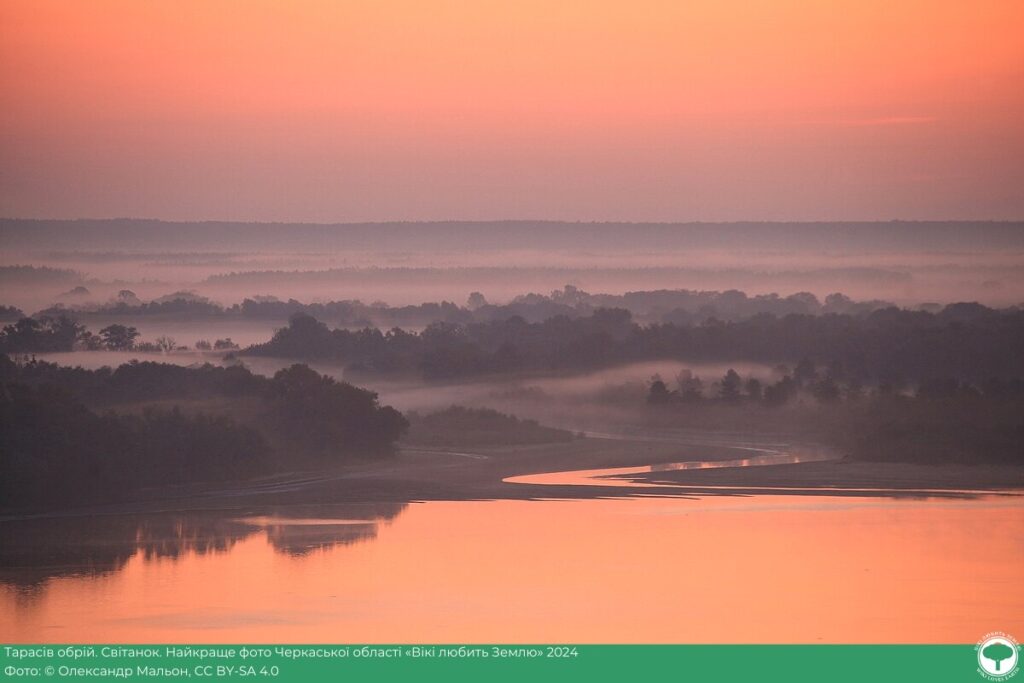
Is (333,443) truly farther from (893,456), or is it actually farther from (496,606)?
(496,606)

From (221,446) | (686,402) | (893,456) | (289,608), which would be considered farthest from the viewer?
(686,402)

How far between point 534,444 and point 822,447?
7.36 m

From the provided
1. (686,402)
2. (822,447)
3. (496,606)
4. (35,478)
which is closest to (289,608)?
(496,606)

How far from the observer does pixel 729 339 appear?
177 feet

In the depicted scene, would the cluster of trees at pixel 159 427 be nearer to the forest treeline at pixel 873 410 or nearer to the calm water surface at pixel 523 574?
the calm water surface at pixel 523 574

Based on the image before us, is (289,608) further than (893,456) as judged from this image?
No

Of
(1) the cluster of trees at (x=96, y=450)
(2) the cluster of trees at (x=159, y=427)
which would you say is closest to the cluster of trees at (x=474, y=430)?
(2) the cluster of trees at (x=159, y=427)

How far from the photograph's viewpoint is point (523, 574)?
837 inches

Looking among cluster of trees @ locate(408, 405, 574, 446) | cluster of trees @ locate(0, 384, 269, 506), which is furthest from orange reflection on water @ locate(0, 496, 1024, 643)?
cluster of trees @ locate(408, 405, 574, 446)

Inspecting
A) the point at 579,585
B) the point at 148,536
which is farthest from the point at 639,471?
the point at 579,585

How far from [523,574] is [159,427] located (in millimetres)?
11122

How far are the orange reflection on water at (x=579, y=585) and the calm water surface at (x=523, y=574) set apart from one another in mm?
41

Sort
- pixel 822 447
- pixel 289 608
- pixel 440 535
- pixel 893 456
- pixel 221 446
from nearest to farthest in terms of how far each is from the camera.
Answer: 1. pixel 289 608
2. pixel 440 535
3. pixel 221 446
4. pixel 893 456
5. pixel 822 447

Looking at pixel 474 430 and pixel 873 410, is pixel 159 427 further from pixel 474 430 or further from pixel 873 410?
pixel 873 410
